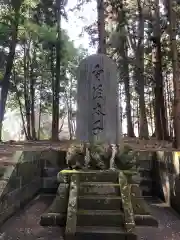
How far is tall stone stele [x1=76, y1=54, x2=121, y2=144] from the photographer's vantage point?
698 centimetres

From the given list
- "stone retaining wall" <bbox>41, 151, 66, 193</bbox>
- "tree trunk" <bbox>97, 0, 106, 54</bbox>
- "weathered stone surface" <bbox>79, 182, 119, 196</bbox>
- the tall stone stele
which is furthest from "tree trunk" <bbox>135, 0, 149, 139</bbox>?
"weathered stone surface" <bbox>79, 182, 119, 196</bbox>

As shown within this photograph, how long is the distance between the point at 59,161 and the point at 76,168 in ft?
5.30

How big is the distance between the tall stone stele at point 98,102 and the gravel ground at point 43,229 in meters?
2.23

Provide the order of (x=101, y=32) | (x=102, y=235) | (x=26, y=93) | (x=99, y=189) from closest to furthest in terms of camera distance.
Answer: (x=102, y=235) < (x=99, y=189) < (x=101, y=32) < (x=26, y=93)

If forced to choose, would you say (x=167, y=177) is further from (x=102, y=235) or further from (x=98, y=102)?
(x=102, y=235)

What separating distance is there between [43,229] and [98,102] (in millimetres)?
3610

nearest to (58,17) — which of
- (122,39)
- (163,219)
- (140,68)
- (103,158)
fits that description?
(122,39)

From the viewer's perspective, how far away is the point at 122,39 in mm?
16547

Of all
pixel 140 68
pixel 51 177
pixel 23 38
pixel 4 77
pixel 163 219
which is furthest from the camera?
pixel 23 38

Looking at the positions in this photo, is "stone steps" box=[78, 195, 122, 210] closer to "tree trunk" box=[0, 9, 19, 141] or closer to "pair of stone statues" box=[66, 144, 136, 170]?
"pair of stone statues" box=[66, 144, 136, 170]

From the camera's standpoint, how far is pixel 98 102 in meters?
7.06

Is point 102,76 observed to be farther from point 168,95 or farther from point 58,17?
point 168,95

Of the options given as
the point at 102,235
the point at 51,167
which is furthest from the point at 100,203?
the point at 51,167

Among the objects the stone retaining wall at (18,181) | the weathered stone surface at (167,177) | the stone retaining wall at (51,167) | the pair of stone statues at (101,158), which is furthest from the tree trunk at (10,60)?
the weathered stone surface at (167,177)
